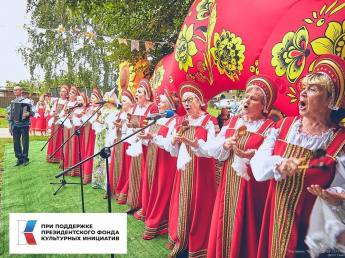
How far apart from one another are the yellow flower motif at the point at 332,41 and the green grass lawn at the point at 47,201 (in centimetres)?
289

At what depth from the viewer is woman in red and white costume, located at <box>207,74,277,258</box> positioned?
2.53 metres

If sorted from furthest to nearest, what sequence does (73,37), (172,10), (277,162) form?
(73,37), (172,10), (277,162)

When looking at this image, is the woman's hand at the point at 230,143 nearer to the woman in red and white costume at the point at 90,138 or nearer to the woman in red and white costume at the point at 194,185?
the woman in red and white costume at the point at 194,185

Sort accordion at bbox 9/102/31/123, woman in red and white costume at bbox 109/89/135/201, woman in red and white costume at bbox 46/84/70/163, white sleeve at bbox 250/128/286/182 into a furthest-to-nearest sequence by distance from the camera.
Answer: woman in red and white costume at bbox 46/84/70/163, accordion at bbox 9/102/31/123, woman in red and white costume at bbox 109/89/135/201, white sleeve at bbox 250/128/286/182

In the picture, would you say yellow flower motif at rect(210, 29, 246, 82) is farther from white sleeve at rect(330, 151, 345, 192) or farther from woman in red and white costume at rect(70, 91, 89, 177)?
woman in red and white costume at rect(70, 91, 89, 177)

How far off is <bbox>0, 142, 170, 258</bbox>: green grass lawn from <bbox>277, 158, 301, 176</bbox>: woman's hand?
2365 mm

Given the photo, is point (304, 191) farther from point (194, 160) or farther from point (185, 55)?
point (185, 55)

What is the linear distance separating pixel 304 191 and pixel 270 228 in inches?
16.3

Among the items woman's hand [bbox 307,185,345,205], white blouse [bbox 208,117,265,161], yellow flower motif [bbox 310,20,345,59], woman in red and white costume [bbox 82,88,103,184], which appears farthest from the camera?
woman in red and white costume [bbox 82,88,103,184]

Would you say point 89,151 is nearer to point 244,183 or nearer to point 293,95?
point 244,183

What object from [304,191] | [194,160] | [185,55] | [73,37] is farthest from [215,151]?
[73,37]

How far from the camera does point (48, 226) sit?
3217mm

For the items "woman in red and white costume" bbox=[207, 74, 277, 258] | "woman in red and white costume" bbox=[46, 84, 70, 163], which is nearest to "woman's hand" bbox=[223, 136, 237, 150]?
"woman in red and white costume" bbox=[207, 74, 277, 258]

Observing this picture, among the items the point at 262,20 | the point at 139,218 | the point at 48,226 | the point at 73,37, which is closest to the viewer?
the point at 262,20
